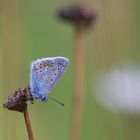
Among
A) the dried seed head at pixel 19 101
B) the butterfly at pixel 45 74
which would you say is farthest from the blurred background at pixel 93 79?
the dried seed head at pixel 19 101

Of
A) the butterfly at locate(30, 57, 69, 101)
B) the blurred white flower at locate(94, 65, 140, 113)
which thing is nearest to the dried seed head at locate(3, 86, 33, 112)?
the butterfly at locate(30, 57, 69, 101)

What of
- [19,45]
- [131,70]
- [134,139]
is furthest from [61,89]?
[134,139]

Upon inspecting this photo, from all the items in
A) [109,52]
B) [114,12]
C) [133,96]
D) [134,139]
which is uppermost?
[114,12]

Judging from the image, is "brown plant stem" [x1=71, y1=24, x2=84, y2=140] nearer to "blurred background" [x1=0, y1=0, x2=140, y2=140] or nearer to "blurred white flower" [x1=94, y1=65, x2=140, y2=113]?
"blurred background" [x1=0, y1=0, x2=140, y2=140]

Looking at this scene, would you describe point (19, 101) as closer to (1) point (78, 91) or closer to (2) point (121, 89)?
(1) point (78, 91)

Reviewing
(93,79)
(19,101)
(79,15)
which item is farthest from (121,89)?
(19,101)

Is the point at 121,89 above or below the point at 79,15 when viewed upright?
below

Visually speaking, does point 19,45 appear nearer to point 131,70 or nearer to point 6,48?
point 6,48
